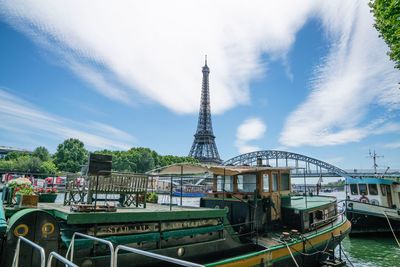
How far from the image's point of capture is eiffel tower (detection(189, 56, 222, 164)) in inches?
4552

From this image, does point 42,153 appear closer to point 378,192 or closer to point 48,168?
→ point 48,168

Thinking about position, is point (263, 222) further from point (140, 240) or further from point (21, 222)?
point (21, 222)

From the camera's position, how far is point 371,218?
18.0 meters

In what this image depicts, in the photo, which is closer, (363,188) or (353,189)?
(363,188)

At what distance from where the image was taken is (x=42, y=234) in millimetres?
4887

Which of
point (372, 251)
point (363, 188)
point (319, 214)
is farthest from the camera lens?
point (363, 188)

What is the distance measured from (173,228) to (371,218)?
17.3 meters

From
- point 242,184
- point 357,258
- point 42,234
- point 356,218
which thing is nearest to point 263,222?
point 242,184

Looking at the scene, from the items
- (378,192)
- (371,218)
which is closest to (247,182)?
(371,218)

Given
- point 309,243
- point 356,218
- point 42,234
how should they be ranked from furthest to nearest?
point 356,218
point 309,243
point 42,234

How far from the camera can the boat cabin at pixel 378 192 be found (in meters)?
19.1

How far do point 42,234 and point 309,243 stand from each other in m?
7.89

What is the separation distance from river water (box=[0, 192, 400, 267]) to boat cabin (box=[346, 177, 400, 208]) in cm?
245

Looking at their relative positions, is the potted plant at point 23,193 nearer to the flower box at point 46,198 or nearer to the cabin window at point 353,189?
the flower box at point 46,198
